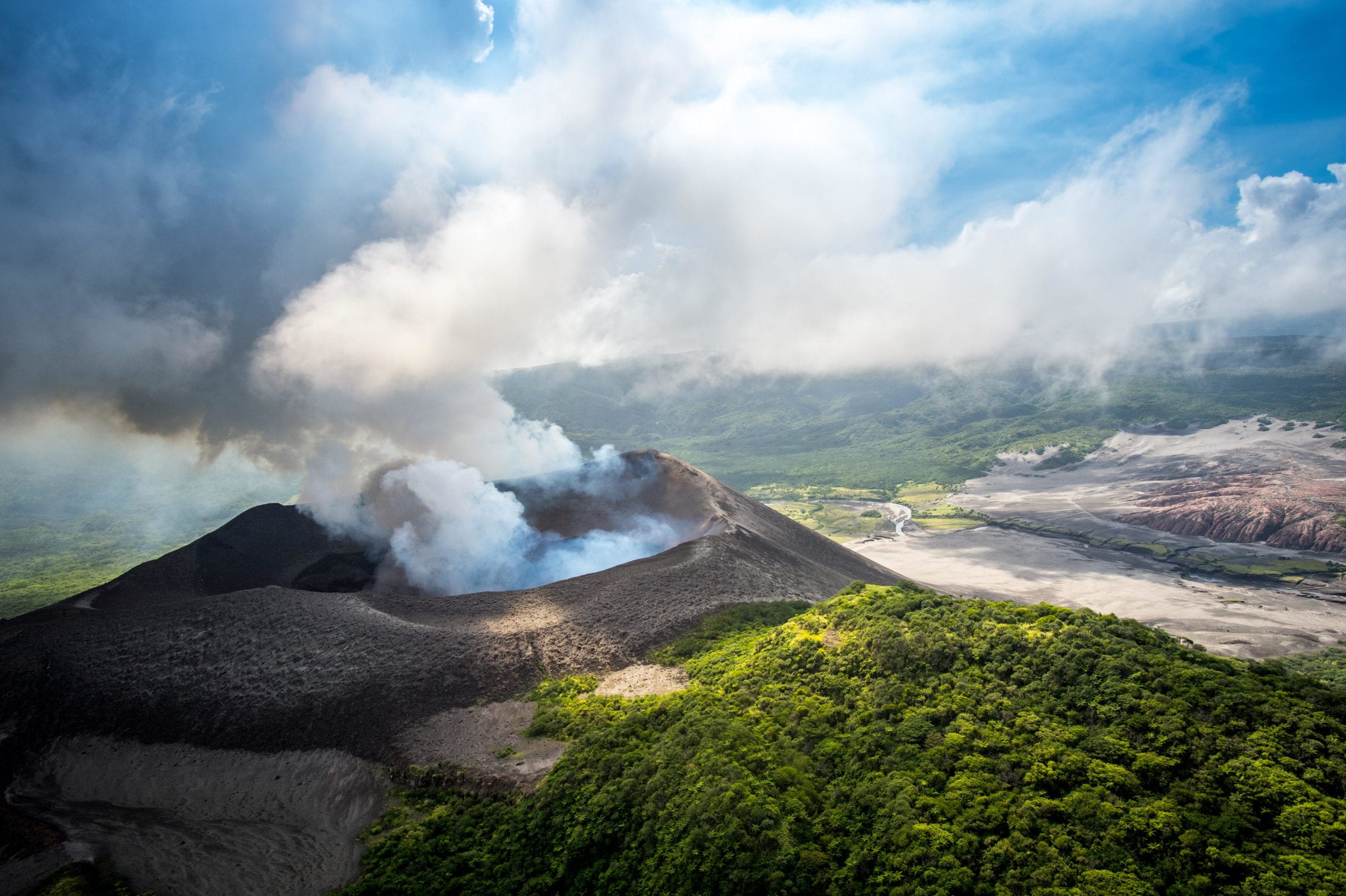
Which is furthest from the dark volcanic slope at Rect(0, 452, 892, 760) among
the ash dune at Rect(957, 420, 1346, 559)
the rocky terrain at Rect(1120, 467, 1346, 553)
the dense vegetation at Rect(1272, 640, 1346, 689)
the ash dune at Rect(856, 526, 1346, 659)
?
the rocky terrain at Rect(1120, 467, 1346, 553)

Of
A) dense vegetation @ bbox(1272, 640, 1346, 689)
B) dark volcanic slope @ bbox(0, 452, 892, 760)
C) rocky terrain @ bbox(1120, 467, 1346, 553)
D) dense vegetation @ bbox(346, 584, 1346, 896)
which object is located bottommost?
dense vegetation @ bbox(1272, 640, 1346, 689)

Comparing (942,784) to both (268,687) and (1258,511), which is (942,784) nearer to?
(268,687)

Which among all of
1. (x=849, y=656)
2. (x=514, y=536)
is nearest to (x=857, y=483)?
(x=514, y=536)

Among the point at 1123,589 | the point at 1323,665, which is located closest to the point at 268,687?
the point at 1323,665

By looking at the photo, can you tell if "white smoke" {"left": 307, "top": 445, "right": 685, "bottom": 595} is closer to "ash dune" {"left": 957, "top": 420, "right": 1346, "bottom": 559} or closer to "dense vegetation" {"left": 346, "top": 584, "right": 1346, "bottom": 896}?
"dense vegetation" {"left": 346, "top": 584, "right": 1346, "bottom": 896}

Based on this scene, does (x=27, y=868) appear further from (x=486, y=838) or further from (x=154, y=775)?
(x=486, y=838)
